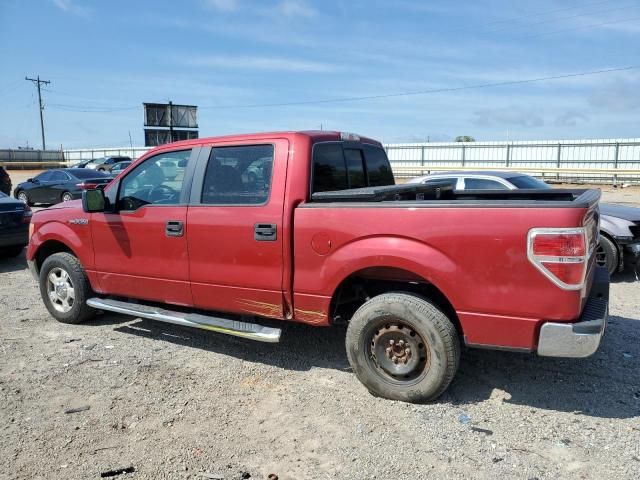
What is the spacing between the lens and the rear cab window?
14.7 feet

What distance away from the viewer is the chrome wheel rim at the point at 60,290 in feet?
18.9

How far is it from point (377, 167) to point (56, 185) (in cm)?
1622


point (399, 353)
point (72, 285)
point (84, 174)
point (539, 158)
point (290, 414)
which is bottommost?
point (290, 414)

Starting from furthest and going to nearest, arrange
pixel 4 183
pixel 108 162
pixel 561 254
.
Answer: pixel 108 162 → pixel 4 183 → pixel 561 254

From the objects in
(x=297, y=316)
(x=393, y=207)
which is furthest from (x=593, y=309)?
(x=297, y=316)

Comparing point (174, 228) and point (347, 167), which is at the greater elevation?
point (347, 167)

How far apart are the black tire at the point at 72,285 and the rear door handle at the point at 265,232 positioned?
7.90ft

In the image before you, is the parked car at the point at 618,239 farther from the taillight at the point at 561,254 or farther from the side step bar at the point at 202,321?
the side step bar at the point at 202,321

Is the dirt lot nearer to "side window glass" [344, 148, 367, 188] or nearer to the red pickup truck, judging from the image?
the red pickup truck

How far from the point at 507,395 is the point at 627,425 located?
0.80 m

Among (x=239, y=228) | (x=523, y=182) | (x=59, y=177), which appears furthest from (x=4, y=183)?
(x=523, y=182)

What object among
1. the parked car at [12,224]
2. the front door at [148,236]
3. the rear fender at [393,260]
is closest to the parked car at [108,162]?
the parked car at [12,224]

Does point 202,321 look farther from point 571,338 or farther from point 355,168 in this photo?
point 571,338

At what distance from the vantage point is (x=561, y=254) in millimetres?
3238
